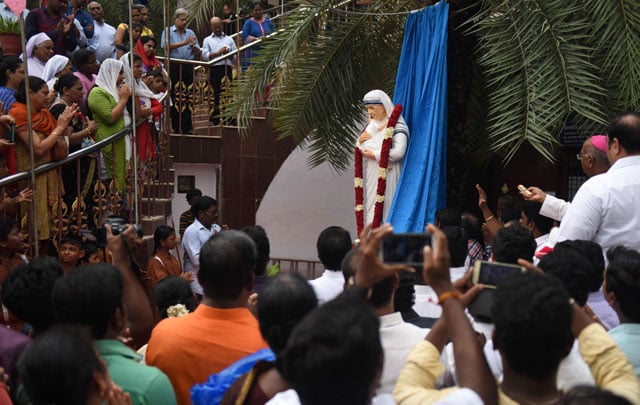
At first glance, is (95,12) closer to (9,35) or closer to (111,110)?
(9,35)

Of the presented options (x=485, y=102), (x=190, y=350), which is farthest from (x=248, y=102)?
(x=190, y=350)

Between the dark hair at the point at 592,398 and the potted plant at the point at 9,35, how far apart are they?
7307 mm

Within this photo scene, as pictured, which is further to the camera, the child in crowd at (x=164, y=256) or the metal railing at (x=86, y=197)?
the child in crowd at (x=164, y=256)

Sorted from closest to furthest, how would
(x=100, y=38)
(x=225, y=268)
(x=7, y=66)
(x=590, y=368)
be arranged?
(x=590, y=368), (x=225, y=268), (x=7, y=66), (x=100, y=38)

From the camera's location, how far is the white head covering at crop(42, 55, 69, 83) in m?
7.50

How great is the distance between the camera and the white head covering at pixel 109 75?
23.9ft

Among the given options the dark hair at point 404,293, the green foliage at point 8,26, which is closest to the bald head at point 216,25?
the green foliage at point 8,26

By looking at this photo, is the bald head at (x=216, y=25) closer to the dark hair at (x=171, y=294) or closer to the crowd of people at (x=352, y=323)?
the crowd of people at (x=352, y=323)

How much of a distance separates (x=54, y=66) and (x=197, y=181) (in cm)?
393

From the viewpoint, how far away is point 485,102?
27.7 feet

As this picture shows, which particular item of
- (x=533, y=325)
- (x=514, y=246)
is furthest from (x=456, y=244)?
(x=533, y=325)

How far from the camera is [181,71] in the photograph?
11203 mm

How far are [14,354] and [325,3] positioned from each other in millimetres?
5794

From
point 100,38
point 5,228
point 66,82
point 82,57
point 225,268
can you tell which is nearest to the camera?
point 225,268
